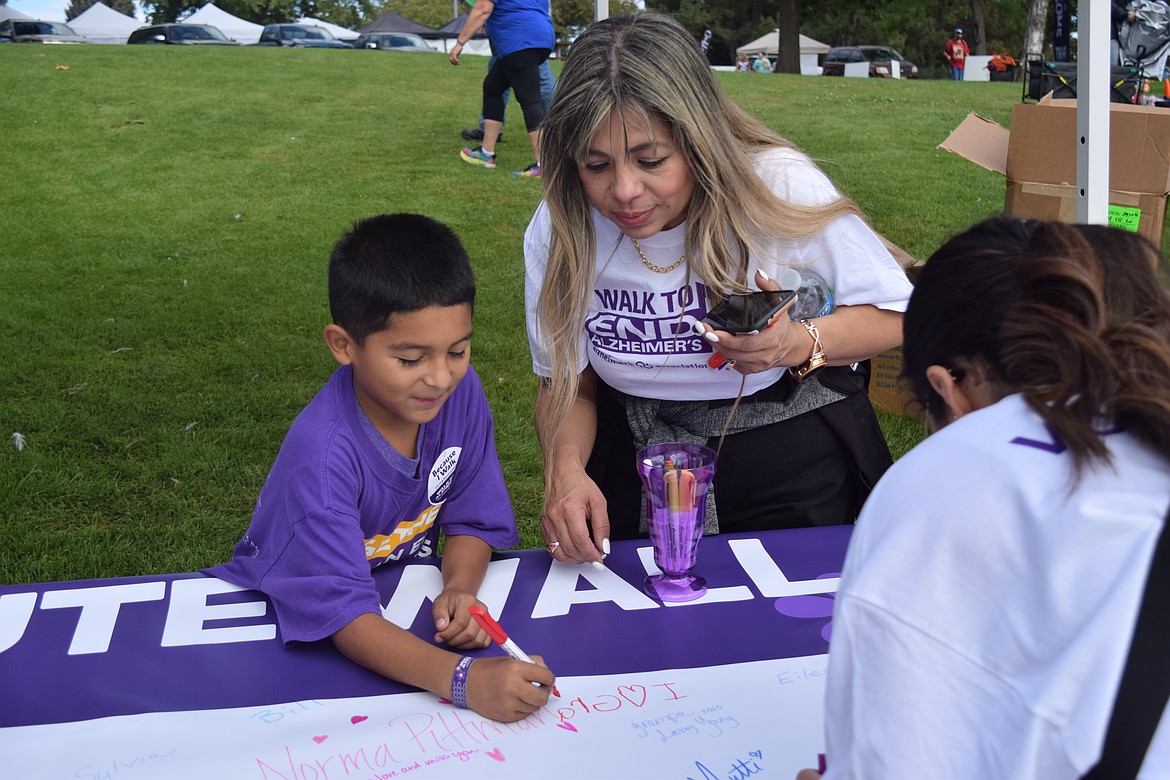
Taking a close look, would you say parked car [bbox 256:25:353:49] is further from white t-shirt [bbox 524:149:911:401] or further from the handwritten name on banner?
the handwritten name on banner

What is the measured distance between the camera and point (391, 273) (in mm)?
1691

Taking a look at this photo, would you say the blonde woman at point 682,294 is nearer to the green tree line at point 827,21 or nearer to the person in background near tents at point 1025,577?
the person in background near tents at point 1025,577

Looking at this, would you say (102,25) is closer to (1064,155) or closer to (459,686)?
(1064,155)

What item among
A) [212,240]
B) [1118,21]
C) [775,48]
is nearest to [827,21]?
[775,48]

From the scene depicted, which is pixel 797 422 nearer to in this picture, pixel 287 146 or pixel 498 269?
pixel 498 269

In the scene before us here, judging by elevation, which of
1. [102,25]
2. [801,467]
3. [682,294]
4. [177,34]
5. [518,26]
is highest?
[102,25]

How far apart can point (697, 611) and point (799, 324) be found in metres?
0.56

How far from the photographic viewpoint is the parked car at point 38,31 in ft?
96.3

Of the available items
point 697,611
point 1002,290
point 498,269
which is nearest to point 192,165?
point 498,269

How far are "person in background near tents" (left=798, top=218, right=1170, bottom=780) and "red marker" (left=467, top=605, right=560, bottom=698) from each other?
604 millimetres

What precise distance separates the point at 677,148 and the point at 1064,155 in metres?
2.39

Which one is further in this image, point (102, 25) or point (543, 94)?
point (102, 25)

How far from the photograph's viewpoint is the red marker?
145 centimetres

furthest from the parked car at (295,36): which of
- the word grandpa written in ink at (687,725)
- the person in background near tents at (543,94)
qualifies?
the word grandpa written in ink at (687,725)
